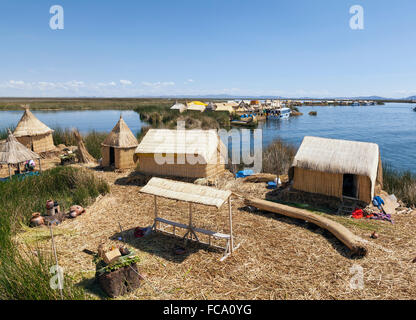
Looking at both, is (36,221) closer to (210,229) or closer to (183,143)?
(210,229)

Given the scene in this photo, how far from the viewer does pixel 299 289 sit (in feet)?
20.3

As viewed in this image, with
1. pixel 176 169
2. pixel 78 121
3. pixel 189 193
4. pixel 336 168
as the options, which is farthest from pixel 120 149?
pixel 78 121

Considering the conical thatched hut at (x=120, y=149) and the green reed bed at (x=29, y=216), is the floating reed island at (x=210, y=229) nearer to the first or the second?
the green reed bed at (x=29, y=216)

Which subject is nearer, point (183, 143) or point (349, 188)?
point (349, 188)

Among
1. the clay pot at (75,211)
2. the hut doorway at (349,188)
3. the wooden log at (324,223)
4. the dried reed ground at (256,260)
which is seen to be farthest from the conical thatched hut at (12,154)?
the hut doorway at (349,188)

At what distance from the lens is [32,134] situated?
20.5 m

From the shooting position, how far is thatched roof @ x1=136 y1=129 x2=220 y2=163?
14297mm

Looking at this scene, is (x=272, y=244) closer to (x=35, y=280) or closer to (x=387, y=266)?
(x=387, y=266)

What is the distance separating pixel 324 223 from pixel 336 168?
3.44m

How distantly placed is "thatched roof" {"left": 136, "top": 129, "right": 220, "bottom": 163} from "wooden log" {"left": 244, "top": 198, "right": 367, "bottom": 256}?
428cm

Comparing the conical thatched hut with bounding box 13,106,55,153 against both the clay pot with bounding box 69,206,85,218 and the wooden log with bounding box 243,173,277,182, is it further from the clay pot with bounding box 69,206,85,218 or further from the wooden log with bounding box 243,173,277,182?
the wooden log with bounding box 243,173,277,182

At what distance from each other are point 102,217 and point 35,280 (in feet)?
18.3

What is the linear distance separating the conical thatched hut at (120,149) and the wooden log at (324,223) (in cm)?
892
